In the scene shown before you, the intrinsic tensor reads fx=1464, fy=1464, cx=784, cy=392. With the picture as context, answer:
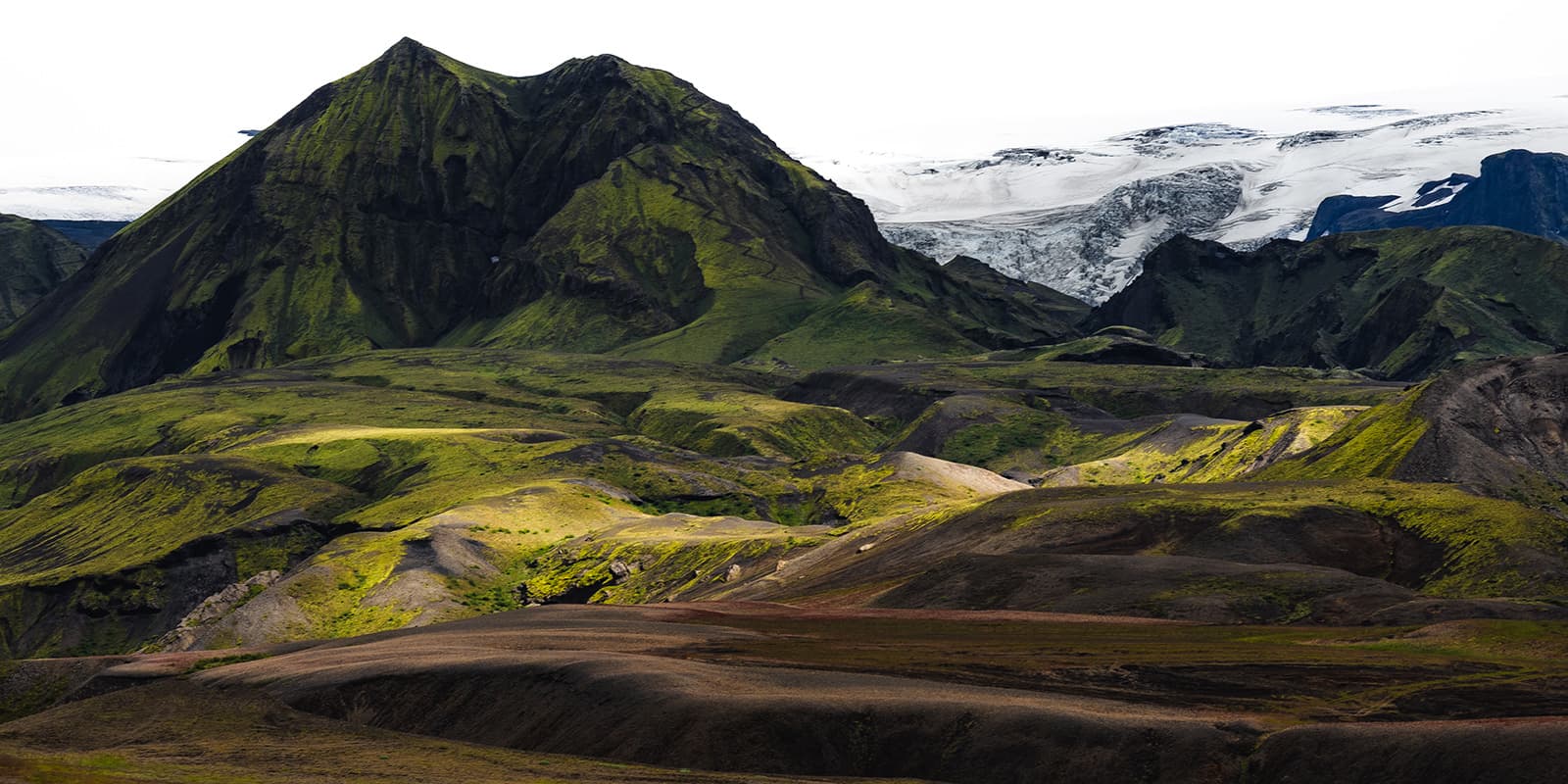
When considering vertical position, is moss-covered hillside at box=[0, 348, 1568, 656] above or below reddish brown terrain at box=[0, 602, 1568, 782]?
below

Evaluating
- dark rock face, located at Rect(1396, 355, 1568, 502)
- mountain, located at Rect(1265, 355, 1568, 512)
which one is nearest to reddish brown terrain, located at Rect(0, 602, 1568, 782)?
dark rock face, located at Rect(1396, 355, 1568, 502)

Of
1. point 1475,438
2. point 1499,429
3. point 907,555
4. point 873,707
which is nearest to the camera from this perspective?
point 873,707

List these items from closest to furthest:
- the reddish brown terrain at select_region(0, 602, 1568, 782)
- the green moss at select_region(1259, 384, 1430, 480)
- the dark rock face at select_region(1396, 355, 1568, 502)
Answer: the reddish brown terrain at select_region(0, 602, 1568, 782), the dark rock face at select_region(1396, 355, 1568, 502), the green moss at select_region(1259, 384, 1430, 480)

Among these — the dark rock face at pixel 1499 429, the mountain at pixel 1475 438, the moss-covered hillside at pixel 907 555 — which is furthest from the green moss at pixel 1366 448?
the dark rock face at pixel 1499 429

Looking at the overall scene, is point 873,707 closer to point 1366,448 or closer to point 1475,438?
point 1475,438

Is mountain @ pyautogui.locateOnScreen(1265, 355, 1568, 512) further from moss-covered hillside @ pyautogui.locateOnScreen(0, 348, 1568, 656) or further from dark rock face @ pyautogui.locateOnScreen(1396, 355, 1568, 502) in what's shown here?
moss-covered hillside @ pyautogui.locateOnScreen(0, 348, 1568, 656)

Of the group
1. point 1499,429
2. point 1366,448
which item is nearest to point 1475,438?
point 1499,429

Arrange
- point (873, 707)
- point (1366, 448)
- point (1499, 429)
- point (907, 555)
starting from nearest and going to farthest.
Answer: point (873, 707) < point (907, 555) < point (1499, 429) < point (1366, 448)

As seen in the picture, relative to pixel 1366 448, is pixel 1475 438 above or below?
above

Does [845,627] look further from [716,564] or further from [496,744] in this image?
[716,564]

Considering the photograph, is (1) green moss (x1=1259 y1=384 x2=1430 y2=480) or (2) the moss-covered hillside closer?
(2) the moss-covered hillside

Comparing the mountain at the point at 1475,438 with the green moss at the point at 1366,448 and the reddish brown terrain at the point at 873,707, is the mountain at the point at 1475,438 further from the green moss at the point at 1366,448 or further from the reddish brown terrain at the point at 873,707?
the reddish brown terrain at the point at 873,707

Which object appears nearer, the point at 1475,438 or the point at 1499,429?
the point at 1475,438

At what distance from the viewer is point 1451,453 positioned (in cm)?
11556
